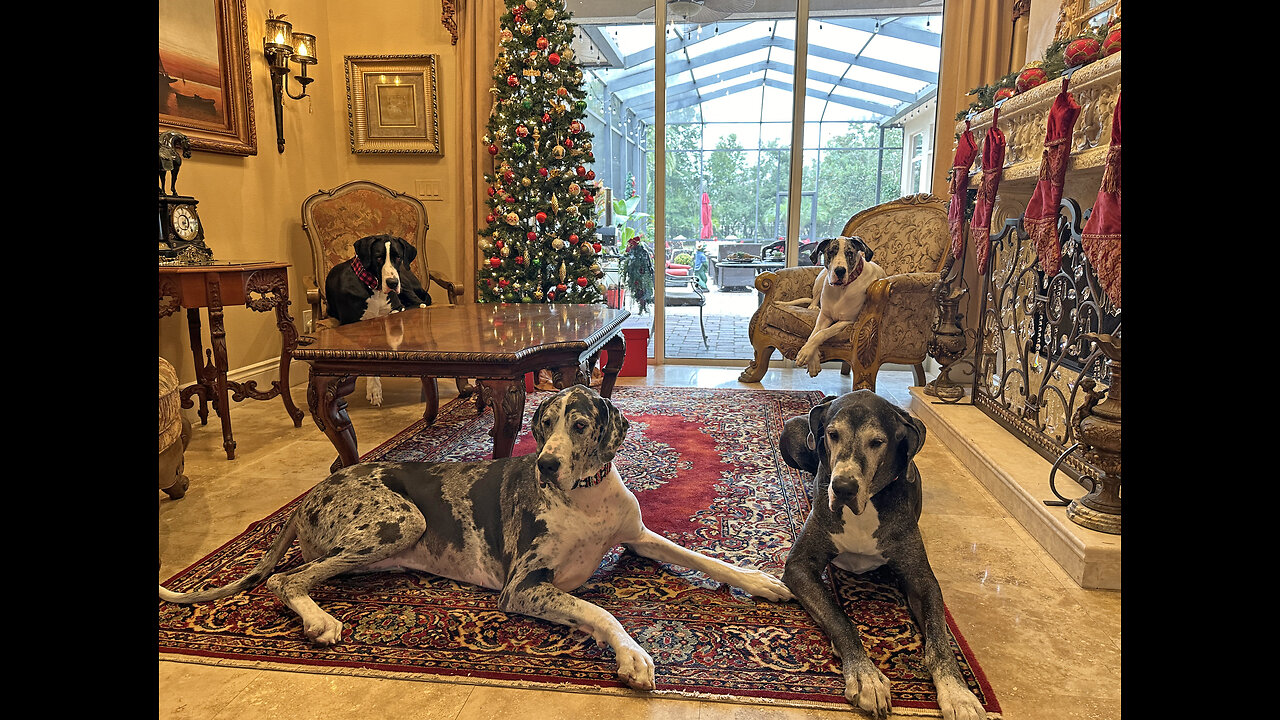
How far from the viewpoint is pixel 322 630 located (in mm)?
1810

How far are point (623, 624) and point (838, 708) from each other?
0.60m

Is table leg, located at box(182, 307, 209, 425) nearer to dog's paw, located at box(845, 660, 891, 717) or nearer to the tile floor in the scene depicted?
the tile floor

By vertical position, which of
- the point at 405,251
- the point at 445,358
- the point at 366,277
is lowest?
the point at 445,358

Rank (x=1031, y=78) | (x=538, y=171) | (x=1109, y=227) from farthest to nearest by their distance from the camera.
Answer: (x=538, y=171)
(x=1031, y=78)
(x=1109, y=227)

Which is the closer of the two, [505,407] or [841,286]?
[505,407]

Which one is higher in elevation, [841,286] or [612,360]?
[841,286]

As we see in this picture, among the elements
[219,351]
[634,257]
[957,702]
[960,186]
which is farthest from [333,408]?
[634,257]

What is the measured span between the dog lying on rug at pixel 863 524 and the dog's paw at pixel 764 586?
0.14ft

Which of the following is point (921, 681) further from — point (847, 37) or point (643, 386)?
point (847, 37)

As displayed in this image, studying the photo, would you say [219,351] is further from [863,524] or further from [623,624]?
[863,524]

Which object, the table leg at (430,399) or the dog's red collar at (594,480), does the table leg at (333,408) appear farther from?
the dog's red collar at (594,480)

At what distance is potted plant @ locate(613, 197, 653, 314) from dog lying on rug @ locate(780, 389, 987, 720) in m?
4.11

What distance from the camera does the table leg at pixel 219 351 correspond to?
3295 millimetres

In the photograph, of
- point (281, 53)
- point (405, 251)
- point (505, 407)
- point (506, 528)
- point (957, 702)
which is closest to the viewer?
point (957, 702)
